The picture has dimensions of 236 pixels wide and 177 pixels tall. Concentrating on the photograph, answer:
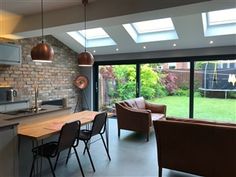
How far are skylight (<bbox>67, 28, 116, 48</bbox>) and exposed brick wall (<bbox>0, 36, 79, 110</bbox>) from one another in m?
0.77

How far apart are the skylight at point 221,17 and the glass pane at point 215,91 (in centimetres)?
132

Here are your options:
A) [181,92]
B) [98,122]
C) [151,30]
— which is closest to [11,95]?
[98,122]

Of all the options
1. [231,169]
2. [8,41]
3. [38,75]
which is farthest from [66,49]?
[231,169]

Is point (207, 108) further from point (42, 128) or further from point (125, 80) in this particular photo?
point (42, 128)

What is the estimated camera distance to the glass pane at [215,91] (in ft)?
19.0

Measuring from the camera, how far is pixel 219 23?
491 centimetres


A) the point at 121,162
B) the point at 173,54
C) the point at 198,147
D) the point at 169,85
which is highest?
the point at 173,54

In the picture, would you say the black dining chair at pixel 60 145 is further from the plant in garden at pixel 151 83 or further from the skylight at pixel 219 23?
the plant in garden at pixel 151 83

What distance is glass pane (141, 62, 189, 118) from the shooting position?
6.38 meters

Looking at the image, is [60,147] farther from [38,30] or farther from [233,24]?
[233,24]

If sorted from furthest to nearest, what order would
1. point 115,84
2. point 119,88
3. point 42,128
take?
point 115,84, point 119,88, point 42,128

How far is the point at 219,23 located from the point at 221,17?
0.51ft

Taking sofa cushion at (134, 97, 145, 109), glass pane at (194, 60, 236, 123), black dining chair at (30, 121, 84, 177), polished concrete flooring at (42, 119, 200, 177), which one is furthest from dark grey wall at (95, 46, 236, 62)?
black dining chair at (30, 121, 84, 177)

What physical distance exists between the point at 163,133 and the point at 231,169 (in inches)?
35.8
